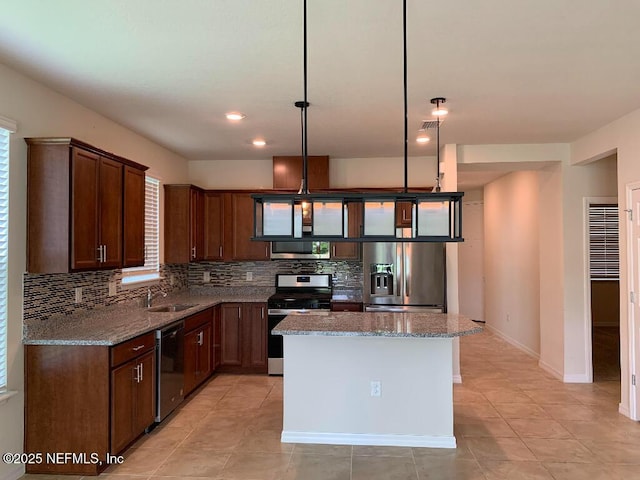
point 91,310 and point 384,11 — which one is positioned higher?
point 384,11

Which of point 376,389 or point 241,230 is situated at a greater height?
point 241,230

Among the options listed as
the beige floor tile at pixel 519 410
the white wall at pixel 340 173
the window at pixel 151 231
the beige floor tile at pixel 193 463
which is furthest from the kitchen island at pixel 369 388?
the white wall at pixel 340 173

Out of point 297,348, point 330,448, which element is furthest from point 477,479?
point 297,348

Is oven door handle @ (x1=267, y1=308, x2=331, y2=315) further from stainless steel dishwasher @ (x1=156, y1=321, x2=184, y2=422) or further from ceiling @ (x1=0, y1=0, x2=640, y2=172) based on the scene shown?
ceiling @ (x1=0, y1=0, x2=640, y2=172)

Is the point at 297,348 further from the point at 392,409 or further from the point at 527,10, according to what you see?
the point at 527,10

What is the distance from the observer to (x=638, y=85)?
3094 millimetres

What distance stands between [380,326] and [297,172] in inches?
110

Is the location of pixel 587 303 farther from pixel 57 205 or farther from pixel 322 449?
pixel 57 205

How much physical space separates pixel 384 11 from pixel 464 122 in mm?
2127

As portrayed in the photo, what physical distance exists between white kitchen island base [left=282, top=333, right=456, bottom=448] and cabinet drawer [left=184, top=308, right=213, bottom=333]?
1250 millimetres

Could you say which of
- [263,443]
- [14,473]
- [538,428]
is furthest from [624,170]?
[14,473]

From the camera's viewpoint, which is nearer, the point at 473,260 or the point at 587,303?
the point at 587,303

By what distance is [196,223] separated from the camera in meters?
5.22

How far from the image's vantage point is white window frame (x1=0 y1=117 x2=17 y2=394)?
2709mm
